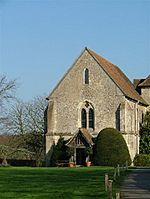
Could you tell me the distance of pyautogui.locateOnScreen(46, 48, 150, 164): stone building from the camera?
198ft

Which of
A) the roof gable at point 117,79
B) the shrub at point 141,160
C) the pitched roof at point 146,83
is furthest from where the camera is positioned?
the pitched roof at point 146,83

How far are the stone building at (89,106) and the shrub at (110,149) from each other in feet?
9.05

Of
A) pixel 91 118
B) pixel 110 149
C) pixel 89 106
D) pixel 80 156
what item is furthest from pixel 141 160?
pixel 89 106

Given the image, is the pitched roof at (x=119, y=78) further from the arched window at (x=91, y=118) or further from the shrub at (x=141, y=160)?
the shrub at (x=141, y=160)

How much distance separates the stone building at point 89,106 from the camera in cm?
A: 6031

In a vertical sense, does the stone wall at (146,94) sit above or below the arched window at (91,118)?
above

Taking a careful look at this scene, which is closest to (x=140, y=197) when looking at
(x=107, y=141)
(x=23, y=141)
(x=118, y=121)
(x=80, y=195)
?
(x=80, y=195)

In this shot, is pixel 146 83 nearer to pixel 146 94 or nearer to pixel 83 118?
pixel 146 94

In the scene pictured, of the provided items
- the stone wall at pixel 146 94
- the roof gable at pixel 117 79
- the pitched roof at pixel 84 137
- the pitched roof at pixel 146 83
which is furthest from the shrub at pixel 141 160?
the pitched roof at pixel 146 83

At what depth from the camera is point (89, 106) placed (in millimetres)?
61938

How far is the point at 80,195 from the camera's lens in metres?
21.9

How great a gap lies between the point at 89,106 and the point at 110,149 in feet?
24.6

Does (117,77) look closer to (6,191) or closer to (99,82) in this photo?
(99,82)

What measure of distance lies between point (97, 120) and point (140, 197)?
132 feet
